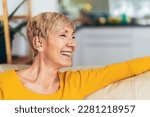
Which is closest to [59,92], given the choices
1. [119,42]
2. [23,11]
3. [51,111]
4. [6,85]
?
[51,111]

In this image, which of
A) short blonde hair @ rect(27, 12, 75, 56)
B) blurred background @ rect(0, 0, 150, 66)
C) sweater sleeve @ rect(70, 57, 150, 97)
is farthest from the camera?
blurred background @ rect(0, 0, 150, 66)

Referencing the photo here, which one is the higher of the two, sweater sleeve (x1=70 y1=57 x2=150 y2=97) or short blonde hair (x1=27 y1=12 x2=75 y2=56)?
short blonde hair (x1=27 y1=12 x2=75 y2=56)

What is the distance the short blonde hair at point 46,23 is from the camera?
1.22 metres

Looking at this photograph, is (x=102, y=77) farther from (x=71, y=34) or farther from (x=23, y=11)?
(x=23, y=11)

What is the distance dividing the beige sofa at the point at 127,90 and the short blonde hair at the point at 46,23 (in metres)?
0.29

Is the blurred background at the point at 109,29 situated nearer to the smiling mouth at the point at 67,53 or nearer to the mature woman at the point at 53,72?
the mature woman at the point at 53,72

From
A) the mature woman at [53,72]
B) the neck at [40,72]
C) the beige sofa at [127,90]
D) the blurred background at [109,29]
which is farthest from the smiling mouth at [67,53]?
the blurred background at [109,29]

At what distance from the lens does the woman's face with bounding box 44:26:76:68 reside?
123cm

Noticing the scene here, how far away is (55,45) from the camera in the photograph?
4.10ft

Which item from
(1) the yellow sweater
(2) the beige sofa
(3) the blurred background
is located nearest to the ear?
(1) the yellow sweater

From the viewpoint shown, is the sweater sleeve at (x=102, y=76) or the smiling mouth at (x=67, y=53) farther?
the sweater sleeve at (x=102, y=76)

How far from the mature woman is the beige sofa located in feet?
0.07

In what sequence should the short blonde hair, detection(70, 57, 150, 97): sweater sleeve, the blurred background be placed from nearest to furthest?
the short blonde hair
detection(70, 57, 150, 97): sweater sleeve
the blurred background

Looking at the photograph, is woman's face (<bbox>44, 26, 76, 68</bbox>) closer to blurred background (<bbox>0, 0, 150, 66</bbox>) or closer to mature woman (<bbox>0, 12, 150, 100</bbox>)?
mature woman (<bbox>0, 12, 150, 100</bbox>)
